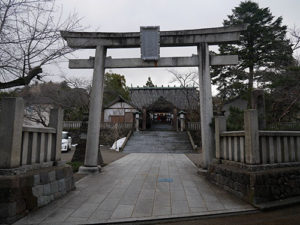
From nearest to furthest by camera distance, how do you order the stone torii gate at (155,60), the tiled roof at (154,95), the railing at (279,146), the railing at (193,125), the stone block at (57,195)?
the stone block at (57,195)
the railing at (279,146)
the stone torii gate at (155,60)
the railing at (193,125)
the tiled roof at (154,95)

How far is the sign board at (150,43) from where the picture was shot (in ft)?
24.1

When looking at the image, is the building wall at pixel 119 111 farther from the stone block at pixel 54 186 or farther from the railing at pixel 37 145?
the stone block at pixel 54 186

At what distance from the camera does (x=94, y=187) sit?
5391 mm

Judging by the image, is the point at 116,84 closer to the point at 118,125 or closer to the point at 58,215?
the point at 118,125

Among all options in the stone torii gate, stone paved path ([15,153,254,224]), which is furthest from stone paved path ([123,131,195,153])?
stone paved path ([15,153,254,224])

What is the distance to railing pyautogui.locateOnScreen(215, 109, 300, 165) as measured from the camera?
4277mm

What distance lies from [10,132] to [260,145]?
5204 millimetres

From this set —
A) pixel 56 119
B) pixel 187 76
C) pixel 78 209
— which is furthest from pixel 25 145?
pixel 187 76

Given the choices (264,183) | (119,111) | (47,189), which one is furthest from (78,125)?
(264,183)

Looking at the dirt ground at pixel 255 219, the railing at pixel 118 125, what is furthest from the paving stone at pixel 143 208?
the railing at pixel 118 125

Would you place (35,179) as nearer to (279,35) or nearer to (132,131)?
(132,131)

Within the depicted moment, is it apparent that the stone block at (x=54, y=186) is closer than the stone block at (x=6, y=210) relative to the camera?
No

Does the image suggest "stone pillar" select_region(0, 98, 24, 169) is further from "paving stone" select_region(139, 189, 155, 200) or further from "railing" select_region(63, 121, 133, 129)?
"railing" select_region(63, 121, 133, 129)

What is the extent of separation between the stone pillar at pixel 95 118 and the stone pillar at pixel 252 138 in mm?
5327
